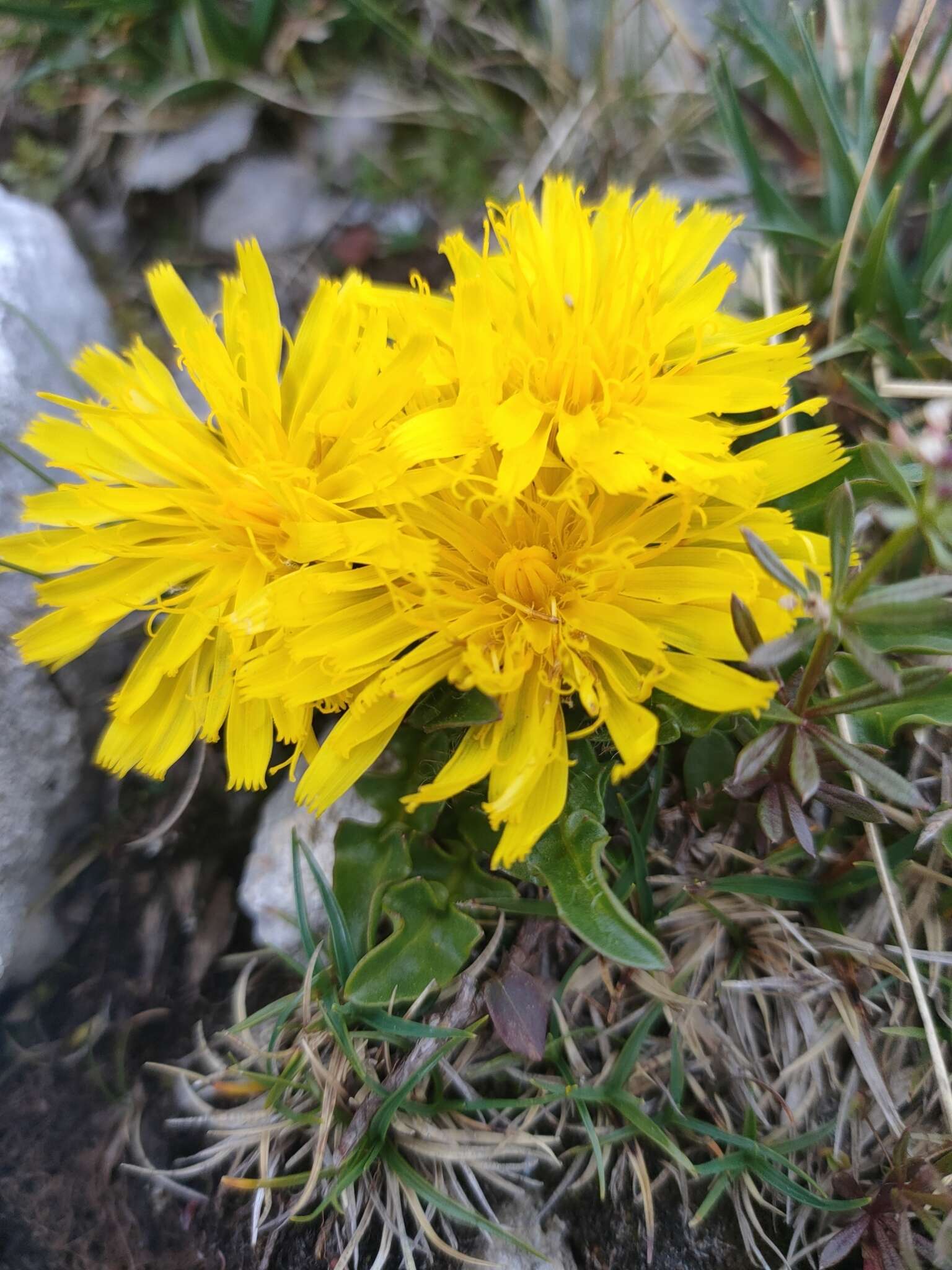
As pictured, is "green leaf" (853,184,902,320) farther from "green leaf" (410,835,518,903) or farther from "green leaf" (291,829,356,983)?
"green leaf" (291,829,356,983)

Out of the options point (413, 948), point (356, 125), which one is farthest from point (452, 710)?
point (356, 125)

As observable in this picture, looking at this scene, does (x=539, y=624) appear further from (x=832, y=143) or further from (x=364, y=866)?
(x=832, y=143)

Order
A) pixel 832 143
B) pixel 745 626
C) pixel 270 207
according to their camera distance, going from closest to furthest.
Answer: pixel 745 626
pixel 832 143
pixel 270 207

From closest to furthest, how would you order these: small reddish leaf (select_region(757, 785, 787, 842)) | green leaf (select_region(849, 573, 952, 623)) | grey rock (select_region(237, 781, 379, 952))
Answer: green leaf (select_region(849, 573, 952, 623)), small reddish leaf (select_region(757, 785, 787, 842)), grey rock (select_region(237, 781, 379, 952))

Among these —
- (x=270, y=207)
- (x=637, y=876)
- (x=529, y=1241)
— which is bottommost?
(x=529, y=1241)

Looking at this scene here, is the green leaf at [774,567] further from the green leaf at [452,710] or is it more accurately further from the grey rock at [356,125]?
the grey rock at [356,125]

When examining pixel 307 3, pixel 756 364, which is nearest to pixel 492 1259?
pixel 756 364

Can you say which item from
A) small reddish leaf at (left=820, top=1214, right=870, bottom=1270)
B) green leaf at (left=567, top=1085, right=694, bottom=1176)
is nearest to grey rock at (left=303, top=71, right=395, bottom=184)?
green leaf at (left=567, top=1085, right=694, bottom=1176)

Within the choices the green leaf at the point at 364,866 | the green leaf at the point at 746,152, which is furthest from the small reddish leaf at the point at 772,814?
the green leaf at the point at 746,152
